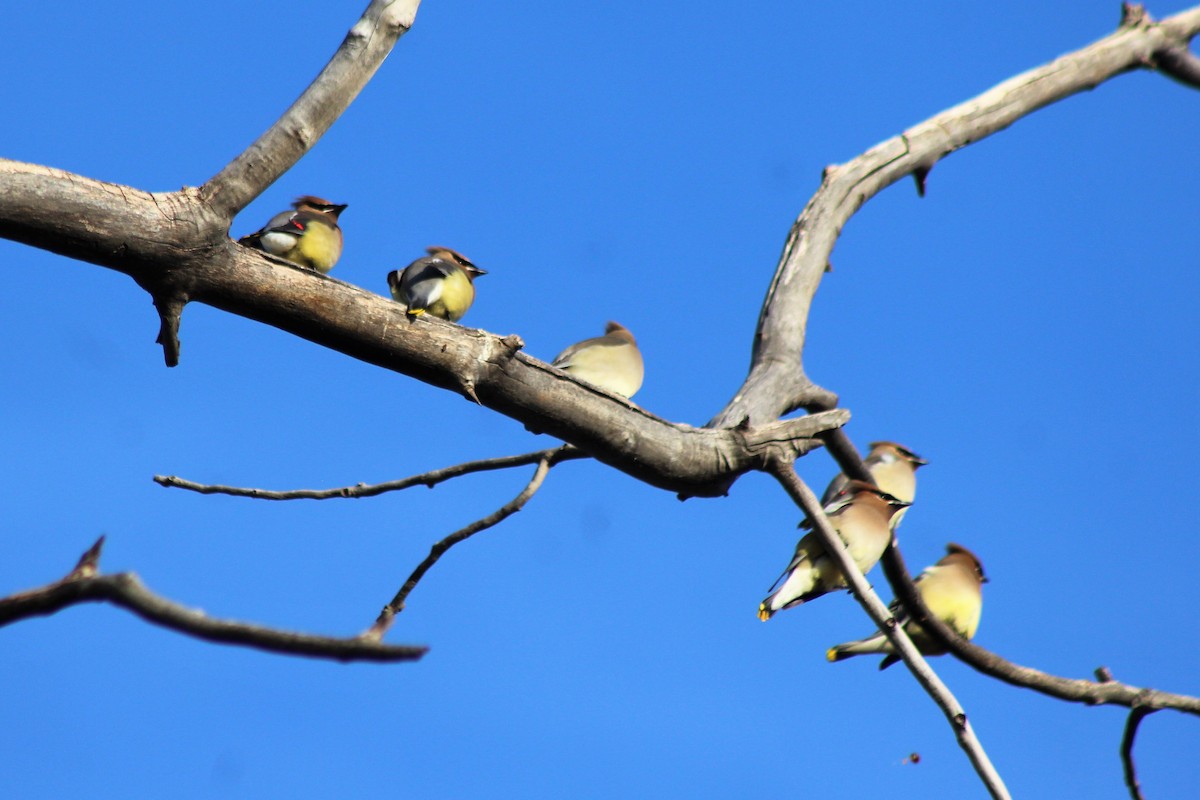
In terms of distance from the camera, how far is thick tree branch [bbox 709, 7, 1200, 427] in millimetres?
4438

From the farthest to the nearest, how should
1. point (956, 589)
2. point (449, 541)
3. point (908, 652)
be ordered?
point (956, 589)
point (449, 541)
point (908, 652)

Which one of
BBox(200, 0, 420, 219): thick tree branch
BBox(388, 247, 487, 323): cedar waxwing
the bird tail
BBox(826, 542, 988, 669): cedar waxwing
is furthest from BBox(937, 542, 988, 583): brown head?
BBox(200, 0, 420, 219): thick tree branch

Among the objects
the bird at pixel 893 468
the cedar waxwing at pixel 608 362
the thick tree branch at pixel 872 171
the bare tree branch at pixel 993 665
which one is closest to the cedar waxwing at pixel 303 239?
the cedar waxwing at pixel 608 362

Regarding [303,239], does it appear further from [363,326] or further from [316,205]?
[363,326]

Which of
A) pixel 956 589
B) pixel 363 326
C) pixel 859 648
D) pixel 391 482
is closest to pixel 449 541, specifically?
pixel 391 482

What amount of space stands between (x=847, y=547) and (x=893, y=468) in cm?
205

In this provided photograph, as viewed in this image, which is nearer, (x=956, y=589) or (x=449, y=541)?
(x=449, y=541)

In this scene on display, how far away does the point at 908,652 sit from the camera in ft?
11.6

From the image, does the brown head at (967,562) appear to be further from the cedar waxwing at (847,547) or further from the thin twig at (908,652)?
the thin twig at (908,652)

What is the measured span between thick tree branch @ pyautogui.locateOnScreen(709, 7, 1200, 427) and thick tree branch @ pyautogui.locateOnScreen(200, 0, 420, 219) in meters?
1.52

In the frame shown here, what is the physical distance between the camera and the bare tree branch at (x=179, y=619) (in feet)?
4.69

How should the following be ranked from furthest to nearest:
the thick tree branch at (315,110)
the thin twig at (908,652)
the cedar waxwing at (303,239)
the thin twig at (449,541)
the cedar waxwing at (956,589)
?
the cedar waxwing at (956,589)
the cedar waxwing at (303,239)
the thin twig at (449,541)
the thin twig at (908,652)
the thick tree branch at (315,110)

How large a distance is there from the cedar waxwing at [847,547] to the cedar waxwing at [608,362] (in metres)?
1.53

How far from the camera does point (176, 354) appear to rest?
3281mm
